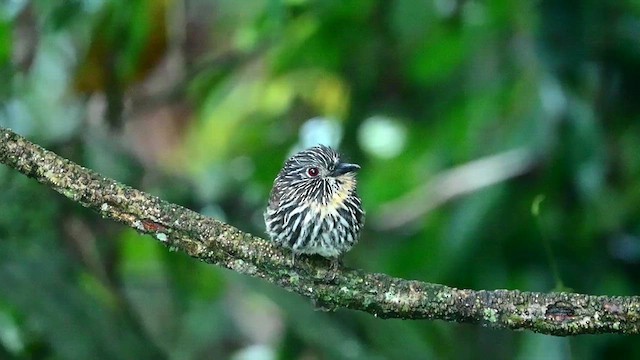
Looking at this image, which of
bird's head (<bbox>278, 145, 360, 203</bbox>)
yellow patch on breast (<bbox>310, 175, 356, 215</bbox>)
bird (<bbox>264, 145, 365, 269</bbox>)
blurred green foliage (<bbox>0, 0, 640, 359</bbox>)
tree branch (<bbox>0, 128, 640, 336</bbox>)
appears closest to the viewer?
tree branch (<bbox>0, 128, 640, 336</bbox>)

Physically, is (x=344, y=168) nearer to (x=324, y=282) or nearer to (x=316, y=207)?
(x=316, y=207)

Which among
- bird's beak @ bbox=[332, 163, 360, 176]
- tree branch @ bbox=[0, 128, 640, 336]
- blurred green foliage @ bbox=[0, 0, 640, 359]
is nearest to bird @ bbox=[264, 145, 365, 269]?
bird's beak @ bbox=[332, 163, 360, 176]

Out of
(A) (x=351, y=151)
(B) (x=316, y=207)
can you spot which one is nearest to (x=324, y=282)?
(B) (x=316, y=207)

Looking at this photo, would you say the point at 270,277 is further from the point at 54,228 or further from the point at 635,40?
the point at 635,40

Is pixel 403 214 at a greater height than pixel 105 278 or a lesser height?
greater

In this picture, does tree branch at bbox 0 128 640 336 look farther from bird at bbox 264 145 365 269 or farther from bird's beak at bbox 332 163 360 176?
bird's beak at bbox 332 163 360 176

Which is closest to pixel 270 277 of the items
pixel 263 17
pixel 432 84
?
pixel 263 17
